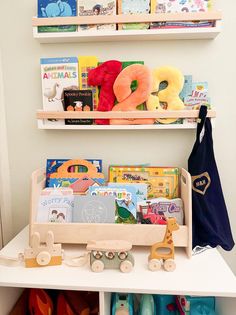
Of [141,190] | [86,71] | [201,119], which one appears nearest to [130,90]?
[86,71]

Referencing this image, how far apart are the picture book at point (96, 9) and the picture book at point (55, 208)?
78cm

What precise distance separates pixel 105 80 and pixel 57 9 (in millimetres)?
388

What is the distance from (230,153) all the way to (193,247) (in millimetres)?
497

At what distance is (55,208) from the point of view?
1279 millimetres

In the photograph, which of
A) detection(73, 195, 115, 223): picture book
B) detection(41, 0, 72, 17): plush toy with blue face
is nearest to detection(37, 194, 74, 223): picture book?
detection(73, 195, 115, 223): picture book

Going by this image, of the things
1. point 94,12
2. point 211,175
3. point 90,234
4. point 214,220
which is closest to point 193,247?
point 214,220

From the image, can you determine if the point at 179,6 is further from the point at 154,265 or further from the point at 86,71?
the point at 154,265

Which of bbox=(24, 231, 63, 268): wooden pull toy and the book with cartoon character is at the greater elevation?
the book with cartoon character

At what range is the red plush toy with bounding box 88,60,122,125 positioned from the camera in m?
1.36

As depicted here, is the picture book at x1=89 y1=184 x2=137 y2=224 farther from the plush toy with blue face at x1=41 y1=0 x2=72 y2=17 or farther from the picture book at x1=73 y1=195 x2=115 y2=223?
the plush toy with blue face at x1=41 y1=0 x2=72 y2=17

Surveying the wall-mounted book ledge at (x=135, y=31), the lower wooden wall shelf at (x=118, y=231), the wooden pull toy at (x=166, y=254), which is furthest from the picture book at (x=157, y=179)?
the wall-mounted book ledge at (x=135, y=31)

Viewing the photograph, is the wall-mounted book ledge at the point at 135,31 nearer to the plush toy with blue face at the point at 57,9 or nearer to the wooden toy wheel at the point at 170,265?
the plush toy with blue face at the point at 57,9

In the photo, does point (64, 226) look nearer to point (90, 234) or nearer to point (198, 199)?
point (90, 234)

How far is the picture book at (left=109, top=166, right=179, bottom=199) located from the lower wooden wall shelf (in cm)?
16
